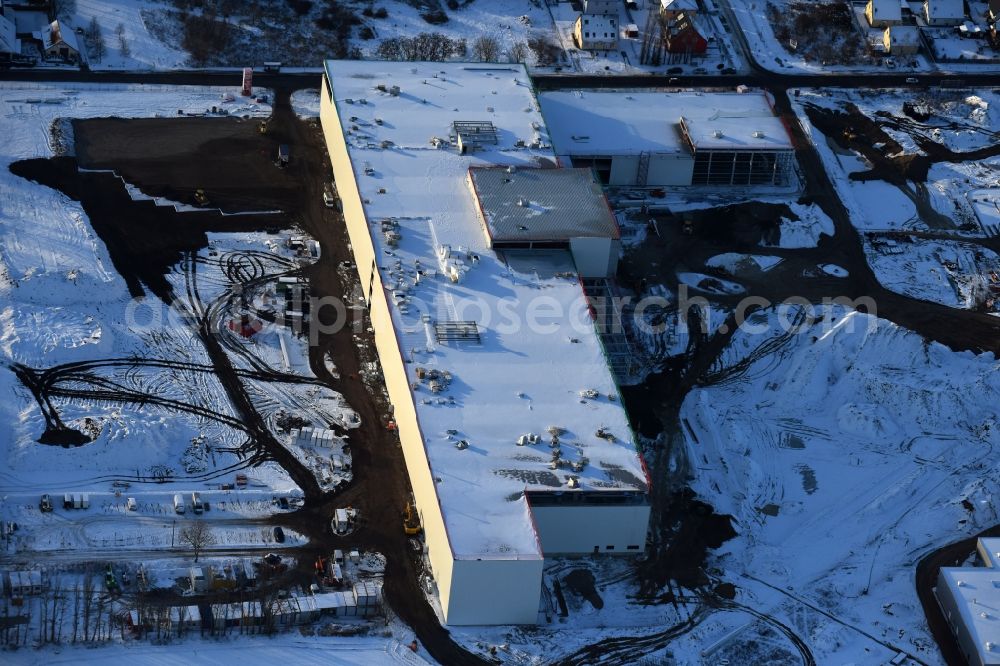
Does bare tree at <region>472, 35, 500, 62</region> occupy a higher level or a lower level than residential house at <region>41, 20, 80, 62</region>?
higher

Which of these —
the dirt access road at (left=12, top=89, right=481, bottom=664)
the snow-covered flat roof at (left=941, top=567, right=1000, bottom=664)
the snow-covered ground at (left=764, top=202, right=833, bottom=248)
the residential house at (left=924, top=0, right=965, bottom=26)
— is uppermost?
the residential house at (left=924, top=0, right=965, bottom=26)

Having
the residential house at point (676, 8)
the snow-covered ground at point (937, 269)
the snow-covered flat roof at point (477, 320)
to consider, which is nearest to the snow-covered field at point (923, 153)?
the snow-covered ground at point (937, 269)

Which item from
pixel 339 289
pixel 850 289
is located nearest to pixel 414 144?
pixel 339 289

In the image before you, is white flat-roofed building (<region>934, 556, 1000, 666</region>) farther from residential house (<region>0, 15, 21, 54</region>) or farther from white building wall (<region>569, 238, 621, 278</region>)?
residential house (<region>0, 15, 21, 54</region>)

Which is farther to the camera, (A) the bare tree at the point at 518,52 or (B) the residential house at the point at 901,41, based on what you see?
(B) the residential house at the point at 901,41

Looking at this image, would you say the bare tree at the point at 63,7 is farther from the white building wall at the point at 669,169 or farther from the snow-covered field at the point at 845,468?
the snow-covered field at the point at 845,468

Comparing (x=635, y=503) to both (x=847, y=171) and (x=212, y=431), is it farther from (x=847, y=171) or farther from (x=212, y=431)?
(x=847, y=171)

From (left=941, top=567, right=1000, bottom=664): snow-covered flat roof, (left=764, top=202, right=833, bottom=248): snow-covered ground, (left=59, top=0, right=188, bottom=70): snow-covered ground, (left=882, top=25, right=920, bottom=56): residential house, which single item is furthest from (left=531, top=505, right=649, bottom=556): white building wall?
(left=882, top=25, right=920, bottom=56): residential house
